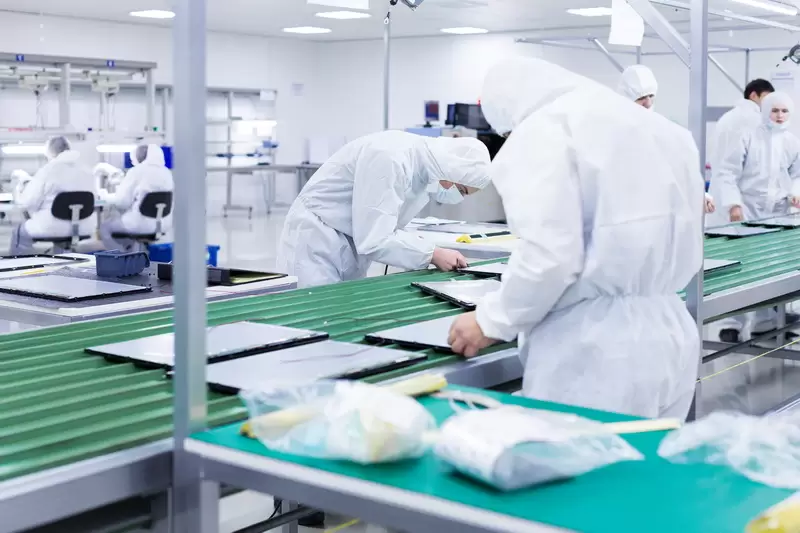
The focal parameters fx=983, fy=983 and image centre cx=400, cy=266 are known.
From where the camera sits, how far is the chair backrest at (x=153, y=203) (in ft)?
26.6

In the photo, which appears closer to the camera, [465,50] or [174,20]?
[174,20]

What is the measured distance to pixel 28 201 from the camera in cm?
780

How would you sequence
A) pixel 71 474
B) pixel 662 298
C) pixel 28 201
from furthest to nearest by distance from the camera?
pixel 28 201 → pixel 662 298 → pixel 71 474

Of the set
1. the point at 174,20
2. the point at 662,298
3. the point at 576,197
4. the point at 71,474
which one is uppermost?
the point at 174,20

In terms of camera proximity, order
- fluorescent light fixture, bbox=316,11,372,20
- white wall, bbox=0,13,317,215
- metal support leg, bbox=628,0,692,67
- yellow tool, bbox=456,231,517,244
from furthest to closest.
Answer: white wall, bbox=0,13,317,215
fluorescent light fixture, bbox=316,11,372,20
yellow tool, bbox=456,231,517,244
metal support leg, bbox=628,0,692,67

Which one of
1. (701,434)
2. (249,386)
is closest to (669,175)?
(701,434)

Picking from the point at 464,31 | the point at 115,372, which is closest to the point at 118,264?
the point at 115,372

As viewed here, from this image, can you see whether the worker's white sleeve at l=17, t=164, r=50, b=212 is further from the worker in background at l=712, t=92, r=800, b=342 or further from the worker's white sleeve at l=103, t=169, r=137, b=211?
the worker in background at l=712, t=92, r=800, b=342

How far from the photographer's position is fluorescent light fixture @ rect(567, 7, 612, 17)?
464 inches

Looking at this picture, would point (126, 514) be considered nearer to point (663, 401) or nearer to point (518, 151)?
point (518, 151)

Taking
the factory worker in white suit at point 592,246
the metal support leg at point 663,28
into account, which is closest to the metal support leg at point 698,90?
the metal support leg at point 663,28

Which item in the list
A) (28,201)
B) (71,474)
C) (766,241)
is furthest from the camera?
(28,201)

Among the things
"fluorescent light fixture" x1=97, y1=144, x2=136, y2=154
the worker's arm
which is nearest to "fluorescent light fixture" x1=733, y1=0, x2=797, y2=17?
the worker's arm

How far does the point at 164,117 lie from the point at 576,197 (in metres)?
12.6
